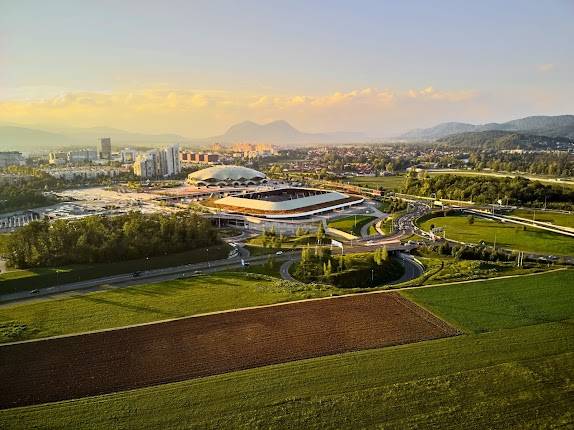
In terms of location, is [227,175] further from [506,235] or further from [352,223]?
[506,235]

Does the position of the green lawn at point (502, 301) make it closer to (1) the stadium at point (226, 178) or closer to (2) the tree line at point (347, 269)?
(2) the tree line at point (347, 269)

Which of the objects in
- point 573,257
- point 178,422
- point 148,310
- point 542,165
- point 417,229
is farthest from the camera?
point 542,165

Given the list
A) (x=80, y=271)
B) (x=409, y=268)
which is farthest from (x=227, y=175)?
(x=409, y=268)

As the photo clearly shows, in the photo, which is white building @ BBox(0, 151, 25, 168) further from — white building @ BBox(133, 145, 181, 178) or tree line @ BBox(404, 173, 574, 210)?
tree line @ BBox(404, 173, 574, 210)

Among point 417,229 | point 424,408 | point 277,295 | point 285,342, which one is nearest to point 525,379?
point 424,408

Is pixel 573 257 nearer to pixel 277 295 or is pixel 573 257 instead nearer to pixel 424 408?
pixel 277 295

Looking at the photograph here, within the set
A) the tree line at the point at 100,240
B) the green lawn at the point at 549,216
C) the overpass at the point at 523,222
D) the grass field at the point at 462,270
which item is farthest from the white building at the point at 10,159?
the green lawn at the point at 549,216
